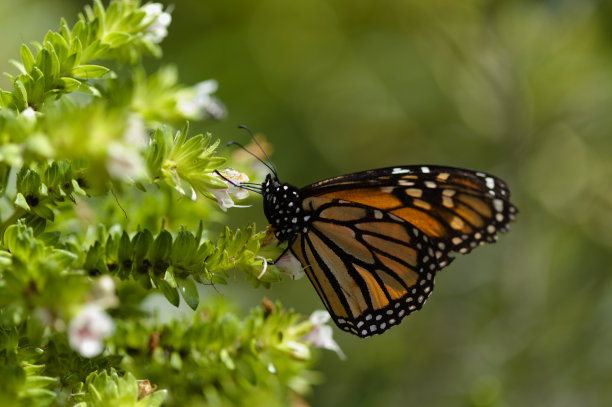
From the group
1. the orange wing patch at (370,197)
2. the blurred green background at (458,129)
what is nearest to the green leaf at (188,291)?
the orange wing patch at (370,197)

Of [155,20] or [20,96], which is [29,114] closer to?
[20,96]

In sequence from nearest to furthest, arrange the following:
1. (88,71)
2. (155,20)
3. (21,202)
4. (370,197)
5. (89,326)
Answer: (89,326), (21,202), (88,71), (155,20), (370,197)

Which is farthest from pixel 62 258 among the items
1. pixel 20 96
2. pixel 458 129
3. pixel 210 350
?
pixel 458 129

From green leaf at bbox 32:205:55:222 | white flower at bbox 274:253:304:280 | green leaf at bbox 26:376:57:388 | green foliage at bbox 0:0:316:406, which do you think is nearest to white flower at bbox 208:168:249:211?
green foliage at bbox 0:0:316:406

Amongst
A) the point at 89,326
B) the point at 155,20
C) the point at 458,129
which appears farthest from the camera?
the point at 458,129

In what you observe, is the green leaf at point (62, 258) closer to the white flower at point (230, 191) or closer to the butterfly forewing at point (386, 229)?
the white flower at point (230, 191)
